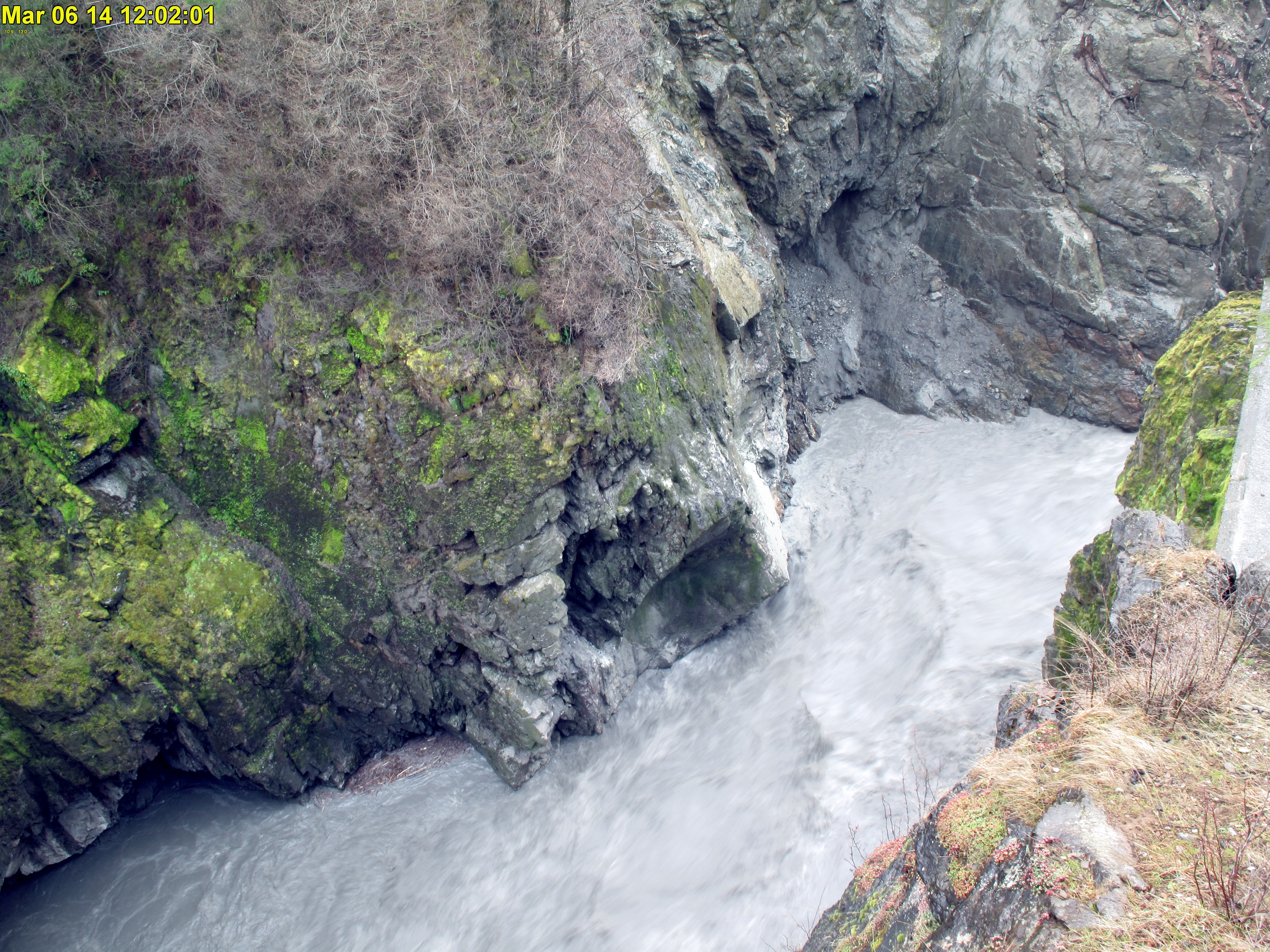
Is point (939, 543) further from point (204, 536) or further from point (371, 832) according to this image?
point (204, 536)

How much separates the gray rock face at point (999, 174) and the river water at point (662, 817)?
398cm

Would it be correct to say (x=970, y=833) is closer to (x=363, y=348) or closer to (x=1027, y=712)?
(x=1027, y=712)

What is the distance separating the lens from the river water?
677 cm

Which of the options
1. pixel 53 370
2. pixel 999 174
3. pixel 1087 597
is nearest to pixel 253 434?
pixel 53 370

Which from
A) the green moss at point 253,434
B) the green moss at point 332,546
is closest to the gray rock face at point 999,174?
the green moss at point 253,434

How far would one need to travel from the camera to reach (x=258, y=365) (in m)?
7.48

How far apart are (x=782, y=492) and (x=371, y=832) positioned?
7.07 metres

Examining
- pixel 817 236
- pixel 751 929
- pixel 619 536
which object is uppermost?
pixel 817 236

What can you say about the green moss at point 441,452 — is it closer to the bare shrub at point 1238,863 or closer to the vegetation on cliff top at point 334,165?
the vegetation on cliff top at point 334,165

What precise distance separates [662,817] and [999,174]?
37.1 ft

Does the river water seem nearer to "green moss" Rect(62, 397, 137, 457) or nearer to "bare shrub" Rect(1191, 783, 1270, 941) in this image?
"bare shrub" Rect(1191, 783, 1270, 941)

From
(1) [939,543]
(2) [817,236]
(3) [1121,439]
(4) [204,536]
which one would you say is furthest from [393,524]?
(3) [1121,439]

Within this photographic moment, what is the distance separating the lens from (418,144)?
7215 mm

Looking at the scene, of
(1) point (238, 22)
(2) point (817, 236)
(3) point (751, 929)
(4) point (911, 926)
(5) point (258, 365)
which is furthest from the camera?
(2) point (817, 236)
